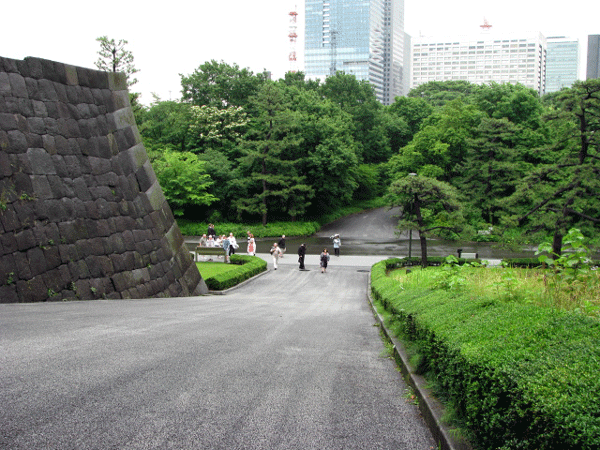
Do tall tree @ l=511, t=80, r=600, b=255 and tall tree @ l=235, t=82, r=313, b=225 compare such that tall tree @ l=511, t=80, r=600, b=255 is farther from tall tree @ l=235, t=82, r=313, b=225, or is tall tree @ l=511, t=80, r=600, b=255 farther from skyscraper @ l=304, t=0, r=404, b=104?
skyscraper @ l=304, t=0, r=404, b=104

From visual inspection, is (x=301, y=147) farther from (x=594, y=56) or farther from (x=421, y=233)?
(x=594, y=56)

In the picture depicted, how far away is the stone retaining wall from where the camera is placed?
10320 millimetres

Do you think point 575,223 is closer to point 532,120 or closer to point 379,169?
point 532,120

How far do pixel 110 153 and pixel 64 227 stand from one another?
260cm

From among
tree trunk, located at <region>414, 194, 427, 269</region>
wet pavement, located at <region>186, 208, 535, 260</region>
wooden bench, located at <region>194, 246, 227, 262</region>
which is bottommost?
wet pavement, located at <region>186, 208, 535, 260</region>

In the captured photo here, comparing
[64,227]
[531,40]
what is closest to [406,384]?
[64,227]

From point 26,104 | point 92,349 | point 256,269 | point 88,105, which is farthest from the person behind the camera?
point 256,269

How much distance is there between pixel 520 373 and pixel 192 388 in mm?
3028

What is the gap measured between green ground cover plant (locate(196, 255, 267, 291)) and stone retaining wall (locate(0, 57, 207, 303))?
3.60 meters

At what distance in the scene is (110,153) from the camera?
1295 cm

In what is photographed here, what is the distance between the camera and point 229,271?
20.7m

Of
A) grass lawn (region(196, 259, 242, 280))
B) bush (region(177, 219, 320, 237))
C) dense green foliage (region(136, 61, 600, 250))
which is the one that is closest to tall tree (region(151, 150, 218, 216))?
dense green foliage (region(136, 61, 600, 250))

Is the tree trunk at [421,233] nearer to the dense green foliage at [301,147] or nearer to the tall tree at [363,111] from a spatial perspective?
the dense green foliage at [301,147]

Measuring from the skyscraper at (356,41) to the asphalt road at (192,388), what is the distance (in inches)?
6815
